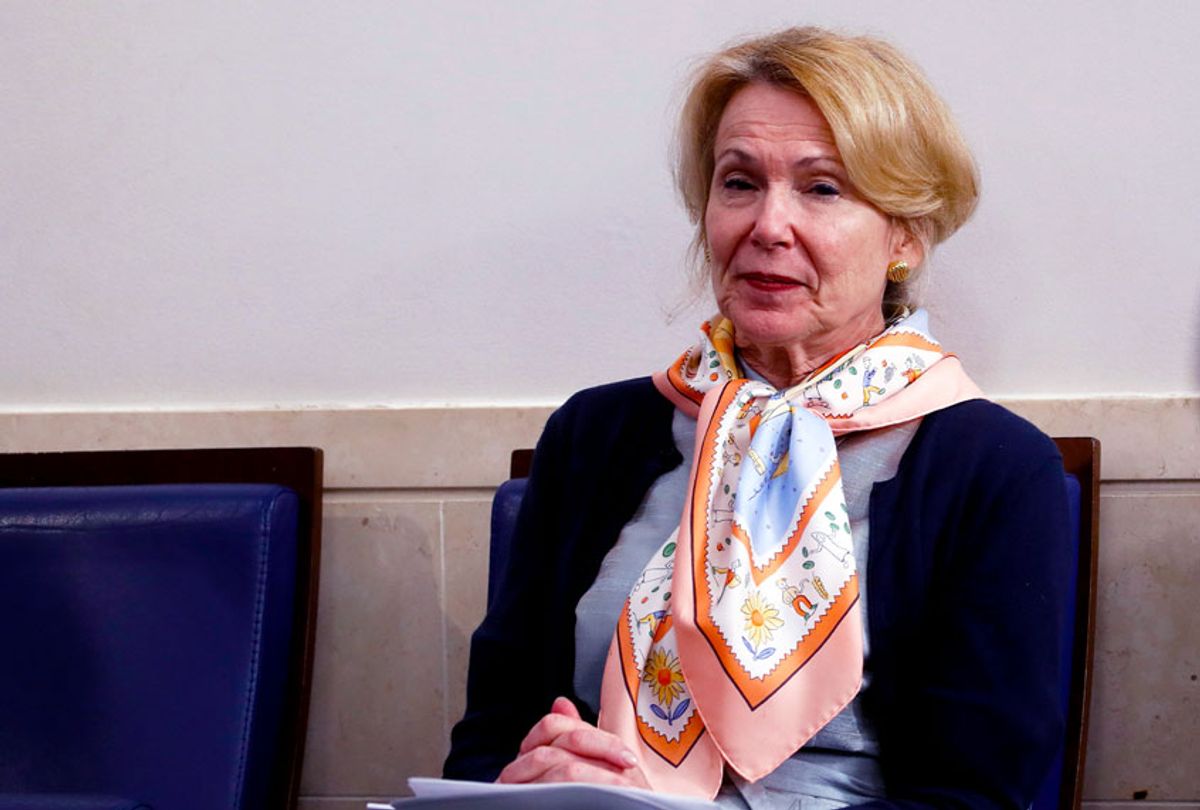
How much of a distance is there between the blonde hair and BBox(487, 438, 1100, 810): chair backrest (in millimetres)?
348

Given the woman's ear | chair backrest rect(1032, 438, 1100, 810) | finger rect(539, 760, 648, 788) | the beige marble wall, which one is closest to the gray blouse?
finger rect(539, 760, 648, 788)

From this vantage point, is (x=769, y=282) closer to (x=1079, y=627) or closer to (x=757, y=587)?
(x=757, y=587)

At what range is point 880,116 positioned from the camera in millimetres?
1520

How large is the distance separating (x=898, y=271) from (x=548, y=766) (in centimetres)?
70

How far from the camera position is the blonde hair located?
4.96 feet

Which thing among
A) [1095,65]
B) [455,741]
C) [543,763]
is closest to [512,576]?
[455,741]

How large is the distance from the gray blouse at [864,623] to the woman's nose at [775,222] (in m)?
0.23

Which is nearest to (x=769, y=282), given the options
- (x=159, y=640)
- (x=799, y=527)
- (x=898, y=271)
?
(x=898, y=271)

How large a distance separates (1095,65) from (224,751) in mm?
1501

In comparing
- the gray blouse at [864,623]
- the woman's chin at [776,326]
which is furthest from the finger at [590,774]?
the woman's chin at [776,326]

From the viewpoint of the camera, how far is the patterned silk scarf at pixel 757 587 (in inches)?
53.2

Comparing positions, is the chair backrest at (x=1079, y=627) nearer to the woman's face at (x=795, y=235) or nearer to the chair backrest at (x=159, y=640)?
the woman's face at (x=795, y=235)

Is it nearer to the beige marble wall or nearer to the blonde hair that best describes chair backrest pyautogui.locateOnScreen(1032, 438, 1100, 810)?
the blonde hair

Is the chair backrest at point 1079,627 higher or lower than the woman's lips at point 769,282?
lower
